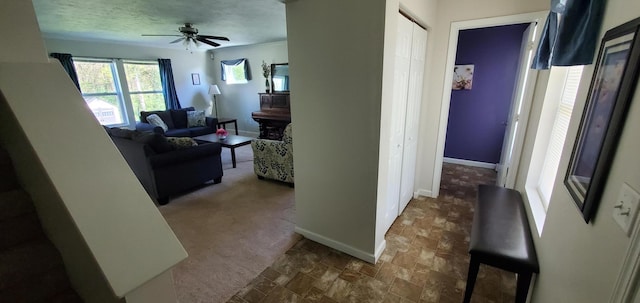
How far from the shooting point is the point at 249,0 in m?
2.92

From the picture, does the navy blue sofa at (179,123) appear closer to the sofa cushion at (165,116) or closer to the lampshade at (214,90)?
the sofa cushion at (165,116)

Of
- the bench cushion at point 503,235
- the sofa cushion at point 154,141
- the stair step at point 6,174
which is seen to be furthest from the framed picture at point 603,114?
the sofa cushion at point 154,141

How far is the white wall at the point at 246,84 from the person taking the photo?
6.10 metres

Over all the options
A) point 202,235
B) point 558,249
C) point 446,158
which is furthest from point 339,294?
point 446,158

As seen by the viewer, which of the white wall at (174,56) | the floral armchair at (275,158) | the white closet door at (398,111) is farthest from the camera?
the white wall at (174,56)

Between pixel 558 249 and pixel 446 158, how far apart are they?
11.9ft

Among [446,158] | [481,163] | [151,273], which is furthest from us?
[446,158]

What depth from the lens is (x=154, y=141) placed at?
3.08 metres

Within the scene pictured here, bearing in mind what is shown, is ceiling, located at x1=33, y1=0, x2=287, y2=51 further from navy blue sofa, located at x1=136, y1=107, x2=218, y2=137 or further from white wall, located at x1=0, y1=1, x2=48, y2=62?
white wall, located at x1=0, y1=1, x2=48, y2=62

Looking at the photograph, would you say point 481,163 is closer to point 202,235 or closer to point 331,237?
point 331,237

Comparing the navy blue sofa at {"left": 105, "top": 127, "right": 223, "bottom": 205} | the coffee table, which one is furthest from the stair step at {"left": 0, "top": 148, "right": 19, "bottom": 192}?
the coffee table

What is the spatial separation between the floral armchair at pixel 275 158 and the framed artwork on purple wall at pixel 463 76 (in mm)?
2803

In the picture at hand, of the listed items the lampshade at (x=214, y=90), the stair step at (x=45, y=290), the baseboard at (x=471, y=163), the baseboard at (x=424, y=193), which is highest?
the lampshade at (x=214, y=90)

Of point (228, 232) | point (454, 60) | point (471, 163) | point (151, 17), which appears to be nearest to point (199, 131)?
point (151, 17)
